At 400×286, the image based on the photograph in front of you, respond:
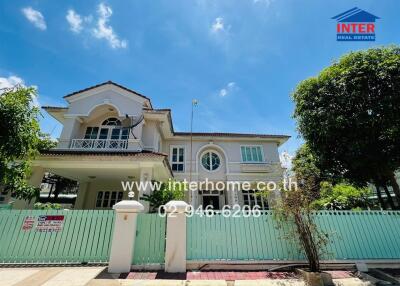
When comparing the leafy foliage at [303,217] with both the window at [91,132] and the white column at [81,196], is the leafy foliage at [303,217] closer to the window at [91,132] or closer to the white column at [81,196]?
the window at [91,132]

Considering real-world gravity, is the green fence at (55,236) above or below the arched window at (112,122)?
below

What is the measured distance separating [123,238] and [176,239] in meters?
1.41

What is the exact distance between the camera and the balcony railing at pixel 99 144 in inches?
426

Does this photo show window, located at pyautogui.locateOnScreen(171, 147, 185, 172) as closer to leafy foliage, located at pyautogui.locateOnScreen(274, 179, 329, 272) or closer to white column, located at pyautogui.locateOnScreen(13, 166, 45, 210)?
white column, located at pyautogui.locateOnScreen(13, 166, 45, 210)

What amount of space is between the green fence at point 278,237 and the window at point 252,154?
869cm

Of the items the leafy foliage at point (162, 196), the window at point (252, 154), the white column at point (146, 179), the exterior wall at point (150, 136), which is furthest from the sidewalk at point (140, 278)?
the window at point (252, 154)

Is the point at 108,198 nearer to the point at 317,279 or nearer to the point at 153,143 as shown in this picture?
the point at 153,143

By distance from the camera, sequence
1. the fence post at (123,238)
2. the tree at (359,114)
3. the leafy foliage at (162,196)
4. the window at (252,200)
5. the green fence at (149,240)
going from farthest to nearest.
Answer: the window at (252,200)
the leafy foliage at (162,196)
the tree at (359,114)
the green fence at (149,240)
the fence post at (123,238)

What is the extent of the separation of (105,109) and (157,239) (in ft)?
29.9

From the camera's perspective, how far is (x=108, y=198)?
12.9 meters

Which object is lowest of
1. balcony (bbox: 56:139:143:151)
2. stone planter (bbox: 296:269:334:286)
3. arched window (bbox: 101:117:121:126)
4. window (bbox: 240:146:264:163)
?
stone planter (bbox: 296:269:334:286)

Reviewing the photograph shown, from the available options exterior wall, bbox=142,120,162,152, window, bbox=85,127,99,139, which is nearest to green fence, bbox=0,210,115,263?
exterior wall, bbox=142,120,162,152

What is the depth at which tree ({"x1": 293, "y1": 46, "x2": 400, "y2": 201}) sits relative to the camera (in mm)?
7520

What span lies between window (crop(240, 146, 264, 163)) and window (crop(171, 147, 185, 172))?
14.6 feet
